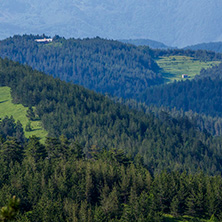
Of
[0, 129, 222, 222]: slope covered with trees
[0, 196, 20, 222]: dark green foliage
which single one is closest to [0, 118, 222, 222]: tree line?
[0, 129, 222, 222]: slope covered with trees

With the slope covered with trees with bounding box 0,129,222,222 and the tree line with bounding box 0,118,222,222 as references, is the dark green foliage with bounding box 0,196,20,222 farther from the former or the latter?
the slope covered with trees with bounding box 0,129,222,222

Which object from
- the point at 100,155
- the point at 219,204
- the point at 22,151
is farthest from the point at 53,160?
the point at 219,204

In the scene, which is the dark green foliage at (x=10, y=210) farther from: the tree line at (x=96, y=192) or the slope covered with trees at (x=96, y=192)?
the slope covered with trees at (x=96, y=192)

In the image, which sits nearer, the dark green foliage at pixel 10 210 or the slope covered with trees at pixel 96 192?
the dark green foliage at pixel 10 210

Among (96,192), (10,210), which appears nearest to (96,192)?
(96,192)

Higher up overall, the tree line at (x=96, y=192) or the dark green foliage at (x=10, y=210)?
the dark green foliage at (x=10, y=210)

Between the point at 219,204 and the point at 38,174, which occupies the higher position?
the point at 38,174

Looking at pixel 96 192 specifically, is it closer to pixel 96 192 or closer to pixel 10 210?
pixel 96 192

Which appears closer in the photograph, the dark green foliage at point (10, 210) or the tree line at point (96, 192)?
the dark green foliage at point (10, 210)

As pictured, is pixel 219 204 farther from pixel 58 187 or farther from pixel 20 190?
pixel 20 190

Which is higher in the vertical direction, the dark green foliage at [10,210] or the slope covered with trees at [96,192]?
the dark green foliage at [10,210]

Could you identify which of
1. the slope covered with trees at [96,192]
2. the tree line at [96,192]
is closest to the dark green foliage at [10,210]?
the tree line at [96,192]
